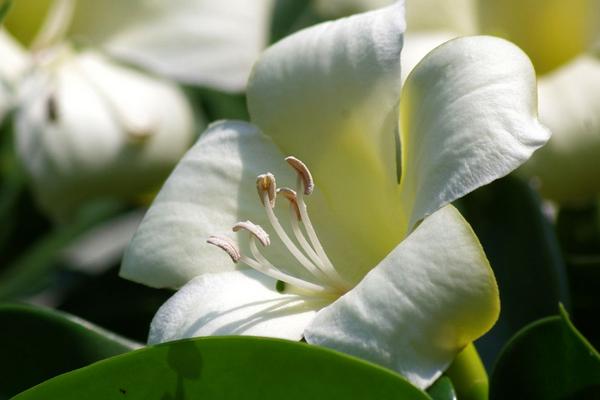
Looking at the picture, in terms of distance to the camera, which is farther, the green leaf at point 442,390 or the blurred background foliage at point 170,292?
the blurred background foliage at point 170,292

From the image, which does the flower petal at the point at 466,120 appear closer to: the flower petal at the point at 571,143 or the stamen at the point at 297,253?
the stamen at the point at 297,253

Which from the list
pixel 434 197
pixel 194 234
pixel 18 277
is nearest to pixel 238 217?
pixel 194 234

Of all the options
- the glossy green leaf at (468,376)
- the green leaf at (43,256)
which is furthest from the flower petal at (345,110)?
the green leaf at (43,256)

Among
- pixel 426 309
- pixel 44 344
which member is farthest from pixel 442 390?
pixel 44 344

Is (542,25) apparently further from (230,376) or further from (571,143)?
(230,376)

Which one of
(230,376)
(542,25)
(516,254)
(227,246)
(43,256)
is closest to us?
(230,376)
